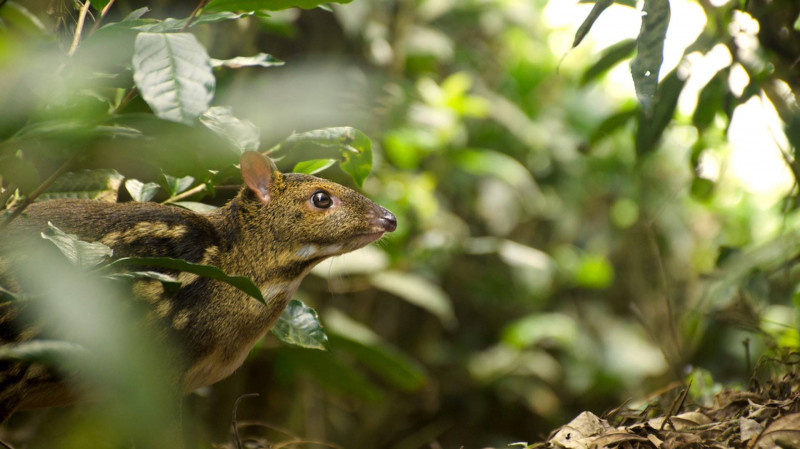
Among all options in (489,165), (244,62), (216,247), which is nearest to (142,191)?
(216,247)

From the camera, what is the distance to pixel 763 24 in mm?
2570

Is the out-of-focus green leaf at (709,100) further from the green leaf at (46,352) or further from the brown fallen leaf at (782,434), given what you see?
the green leaf at (46,352)

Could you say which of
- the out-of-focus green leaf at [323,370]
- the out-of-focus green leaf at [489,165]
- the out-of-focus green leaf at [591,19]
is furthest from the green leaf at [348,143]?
the out-of-focus green leaf at [489,165]

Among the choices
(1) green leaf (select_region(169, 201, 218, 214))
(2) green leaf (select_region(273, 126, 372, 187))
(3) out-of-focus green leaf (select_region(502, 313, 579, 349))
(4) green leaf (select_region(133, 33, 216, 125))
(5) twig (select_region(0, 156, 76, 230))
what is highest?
(4) green leaf (select_region(133, 33, 216, 125))

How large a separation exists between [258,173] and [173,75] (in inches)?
36.0

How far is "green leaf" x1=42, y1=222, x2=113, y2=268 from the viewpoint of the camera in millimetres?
1553

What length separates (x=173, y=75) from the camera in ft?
4.71

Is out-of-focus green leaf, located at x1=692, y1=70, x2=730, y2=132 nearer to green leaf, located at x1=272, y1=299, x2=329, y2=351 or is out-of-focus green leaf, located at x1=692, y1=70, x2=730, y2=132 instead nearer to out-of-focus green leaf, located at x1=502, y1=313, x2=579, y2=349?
green leaf, located at x1=272, y1=299, x2=329, y2=351

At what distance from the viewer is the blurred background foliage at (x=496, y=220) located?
271 centimetres

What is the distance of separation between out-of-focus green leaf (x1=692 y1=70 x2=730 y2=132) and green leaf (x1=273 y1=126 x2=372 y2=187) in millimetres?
1280

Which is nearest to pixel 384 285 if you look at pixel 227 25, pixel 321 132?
pixel 227 25

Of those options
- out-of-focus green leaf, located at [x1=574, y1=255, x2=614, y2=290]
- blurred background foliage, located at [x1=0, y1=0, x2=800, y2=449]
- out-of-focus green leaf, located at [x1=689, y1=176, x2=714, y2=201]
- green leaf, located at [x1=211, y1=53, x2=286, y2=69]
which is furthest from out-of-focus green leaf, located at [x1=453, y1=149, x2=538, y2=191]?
green leaf, located at [x1=211, y1=53, x2=286, y2=69]

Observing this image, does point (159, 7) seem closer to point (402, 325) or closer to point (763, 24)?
point (763, 24)

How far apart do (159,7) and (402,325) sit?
336cm
